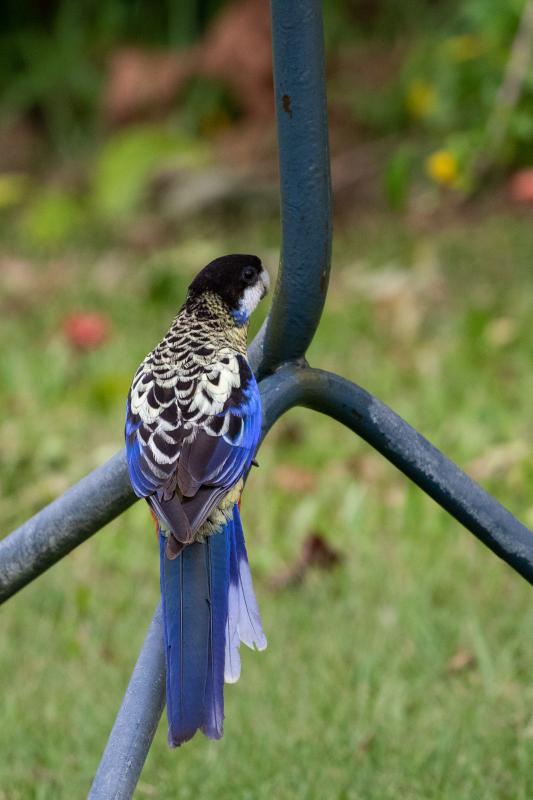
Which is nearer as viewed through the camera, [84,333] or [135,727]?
[135,727]

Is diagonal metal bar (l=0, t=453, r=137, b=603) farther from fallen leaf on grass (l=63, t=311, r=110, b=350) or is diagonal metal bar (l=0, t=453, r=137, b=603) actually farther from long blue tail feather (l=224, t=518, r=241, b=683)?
fallen leaf on grass (l=63, t=311, r=110, b=350)

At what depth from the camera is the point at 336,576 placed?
3.30 metres

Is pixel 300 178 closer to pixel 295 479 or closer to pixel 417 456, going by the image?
pixel 417 456

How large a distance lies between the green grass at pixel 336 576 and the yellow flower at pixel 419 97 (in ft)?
3.45

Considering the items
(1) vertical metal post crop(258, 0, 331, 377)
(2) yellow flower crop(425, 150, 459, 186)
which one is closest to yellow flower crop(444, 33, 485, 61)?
(2) yellow flower crop(425, 150, 459, 186)

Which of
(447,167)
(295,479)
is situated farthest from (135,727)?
(447,167)

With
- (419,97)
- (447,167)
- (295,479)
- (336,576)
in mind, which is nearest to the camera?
(336,576)

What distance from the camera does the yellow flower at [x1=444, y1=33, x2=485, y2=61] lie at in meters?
5.64

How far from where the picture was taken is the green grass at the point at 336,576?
99.0 inches

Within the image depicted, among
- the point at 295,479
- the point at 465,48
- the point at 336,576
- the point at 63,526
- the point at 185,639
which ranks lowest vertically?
the point at 185,639

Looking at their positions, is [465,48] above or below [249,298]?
above

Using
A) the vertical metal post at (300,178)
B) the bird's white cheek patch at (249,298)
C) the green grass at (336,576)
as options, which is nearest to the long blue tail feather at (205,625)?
the vertical metal post at (300,178)

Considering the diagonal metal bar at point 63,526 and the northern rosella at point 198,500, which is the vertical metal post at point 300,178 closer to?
the northern rosella at point 198,500

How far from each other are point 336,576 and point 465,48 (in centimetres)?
322
